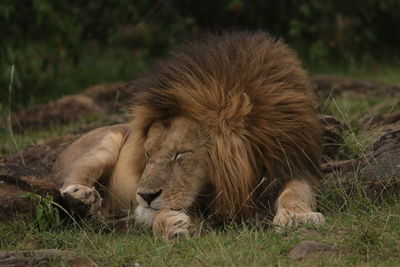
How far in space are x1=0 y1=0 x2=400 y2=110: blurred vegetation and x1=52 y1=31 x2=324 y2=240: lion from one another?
15.0ft

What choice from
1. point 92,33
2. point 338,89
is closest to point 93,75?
point 92,33

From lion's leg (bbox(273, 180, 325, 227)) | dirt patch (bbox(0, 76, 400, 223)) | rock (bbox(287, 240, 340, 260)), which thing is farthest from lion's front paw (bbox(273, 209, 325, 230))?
dirt patch (bbox(0, 76, 400, 223))

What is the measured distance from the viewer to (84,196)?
4879mm

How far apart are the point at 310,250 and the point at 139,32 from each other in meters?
6.97

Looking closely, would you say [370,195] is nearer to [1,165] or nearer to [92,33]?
[1,165]

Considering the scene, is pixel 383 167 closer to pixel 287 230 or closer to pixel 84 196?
pixel 287 230

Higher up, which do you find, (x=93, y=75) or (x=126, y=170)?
(x=126, y=170)

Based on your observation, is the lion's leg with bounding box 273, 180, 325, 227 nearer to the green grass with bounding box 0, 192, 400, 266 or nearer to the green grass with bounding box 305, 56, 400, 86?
the green grass with bounding box 0, 192, 400, 266

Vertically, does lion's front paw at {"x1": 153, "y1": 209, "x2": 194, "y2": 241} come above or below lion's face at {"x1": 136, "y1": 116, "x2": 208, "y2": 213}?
below

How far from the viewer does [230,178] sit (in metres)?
4.53

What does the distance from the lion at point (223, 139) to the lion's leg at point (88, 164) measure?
0.7 inches

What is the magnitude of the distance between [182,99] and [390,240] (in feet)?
4.40

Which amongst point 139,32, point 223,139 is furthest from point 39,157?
point 139,32

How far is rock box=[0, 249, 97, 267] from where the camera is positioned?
152 inches
